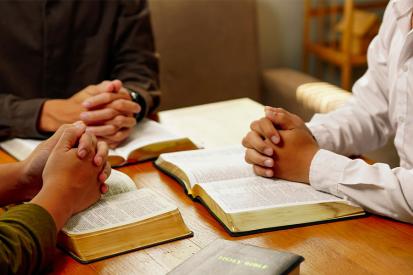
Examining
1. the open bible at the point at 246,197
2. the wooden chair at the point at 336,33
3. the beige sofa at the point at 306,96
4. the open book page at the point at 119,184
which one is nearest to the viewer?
the open bible at the point at 246,197

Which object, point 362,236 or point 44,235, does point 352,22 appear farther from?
point 44,235

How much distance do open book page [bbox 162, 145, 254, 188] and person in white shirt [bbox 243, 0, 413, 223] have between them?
0.11 ft

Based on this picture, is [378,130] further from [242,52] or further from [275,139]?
[242,52]

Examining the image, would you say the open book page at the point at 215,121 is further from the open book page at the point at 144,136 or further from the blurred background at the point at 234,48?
the blurred background at the point at 234,48

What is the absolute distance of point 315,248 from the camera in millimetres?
1055

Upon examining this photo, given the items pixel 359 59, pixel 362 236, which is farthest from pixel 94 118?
pixel 359 59

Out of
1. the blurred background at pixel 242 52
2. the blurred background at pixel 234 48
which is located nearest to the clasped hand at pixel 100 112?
the blurred background at pixel 242 52

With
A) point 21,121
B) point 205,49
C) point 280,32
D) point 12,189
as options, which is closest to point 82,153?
point 12,189

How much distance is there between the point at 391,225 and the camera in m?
1.15

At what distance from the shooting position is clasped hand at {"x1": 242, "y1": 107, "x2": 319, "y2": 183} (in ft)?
4.14

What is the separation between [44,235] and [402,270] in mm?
517

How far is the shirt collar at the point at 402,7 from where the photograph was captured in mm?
1399

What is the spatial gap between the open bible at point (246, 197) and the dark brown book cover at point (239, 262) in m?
0.14

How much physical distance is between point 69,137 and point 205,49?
1501 mm
